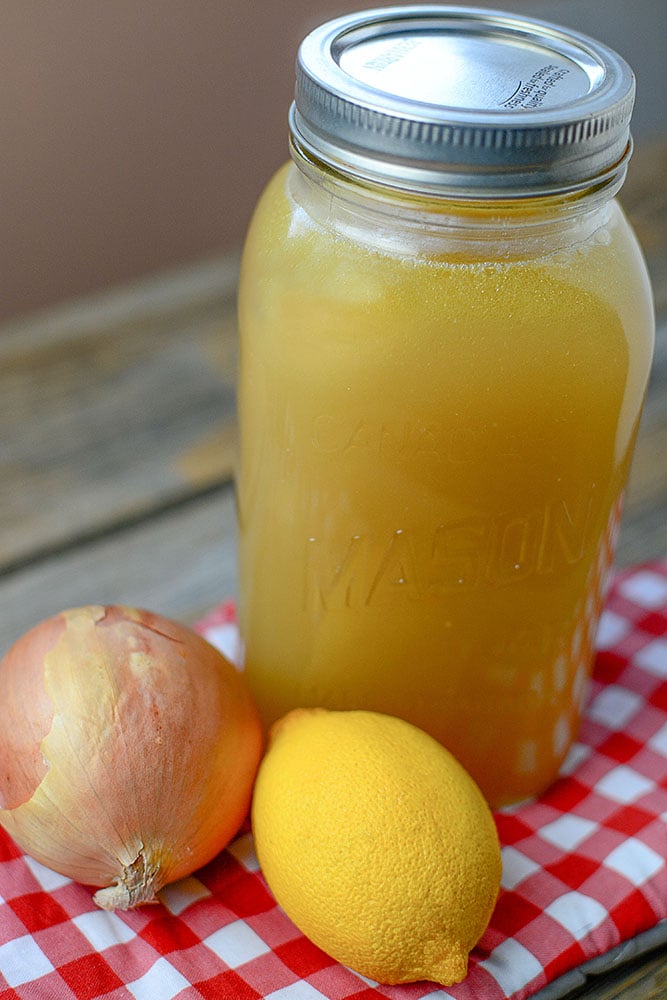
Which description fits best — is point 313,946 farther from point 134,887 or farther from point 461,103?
point 461,103

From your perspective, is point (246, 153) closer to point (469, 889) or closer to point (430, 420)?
point (430, 420)

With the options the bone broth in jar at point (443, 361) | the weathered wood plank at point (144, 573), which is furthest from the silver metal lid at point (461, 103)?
the weathered wood plank at point (144, 573)

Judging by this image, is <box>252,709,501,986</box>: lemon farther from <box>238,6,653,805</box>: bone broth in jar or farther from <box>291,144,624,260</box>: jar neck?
<box>291,144,624,260</box>: jar neck

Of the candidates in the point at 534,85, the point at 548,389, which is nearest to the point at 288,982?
the point at 548,389

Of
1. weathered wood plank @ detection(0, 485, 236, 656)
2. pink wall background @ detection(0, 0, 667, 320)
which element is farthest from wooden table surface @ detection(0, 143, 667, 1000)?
pink wall background @ detection(0, 0, 667, 320)

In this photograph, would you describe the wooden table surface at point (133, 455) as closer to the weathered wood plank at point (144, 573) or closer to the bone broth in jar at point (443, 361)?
the weathered wood plank at point (144, 573)

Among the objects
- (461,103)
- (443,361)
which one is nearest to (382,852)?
(443,361)

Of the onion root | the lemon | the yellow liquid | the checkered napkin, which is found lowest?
the checkered napkin
